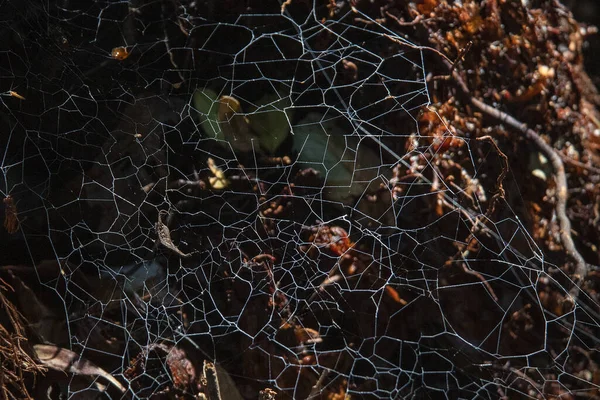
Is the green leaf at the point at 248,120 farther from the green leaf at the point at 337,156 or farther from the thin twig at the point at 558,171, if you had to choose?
the thin twig at the point at 558,171

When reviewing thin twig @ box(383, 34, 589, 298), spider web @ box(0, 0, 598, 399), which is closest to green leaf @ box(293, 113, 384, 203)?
spider web @ box(0, 0, 598, 399)

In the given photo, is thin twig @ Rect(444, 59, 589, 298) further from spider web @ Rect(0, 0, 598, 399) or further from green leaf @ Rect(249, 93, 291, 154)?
green leaf @ Rect(249, 93, 291, 154)

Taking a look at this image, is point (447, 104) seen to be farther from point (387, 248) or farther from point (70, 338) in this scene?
point (70, 338)

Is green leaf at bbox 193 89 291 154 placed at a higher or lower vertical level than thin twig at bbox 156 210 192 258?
higher

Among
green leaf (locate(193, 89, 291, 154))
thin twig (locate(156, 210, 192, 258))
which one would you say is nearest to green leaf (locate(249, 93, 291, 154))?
green leaf (locate(193, 89, 291, 154))

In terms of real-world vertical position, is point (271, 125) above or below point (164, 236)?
above

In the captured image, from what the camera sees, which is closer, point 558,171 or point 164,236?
point 164,236

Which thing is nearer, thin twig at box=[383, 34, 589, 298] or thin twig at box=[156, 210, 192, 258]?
thin twig at box=[156, 210, 192, 258]

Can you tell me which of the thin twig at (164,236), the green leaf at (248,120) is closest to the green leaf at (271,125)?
the green leaf at (248,120)

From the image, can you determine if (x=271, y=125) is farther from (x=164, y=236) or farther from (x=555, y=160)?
(x=555, y=160)

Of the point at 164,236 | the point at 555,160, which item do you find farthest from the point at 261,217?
the point at 555,160
